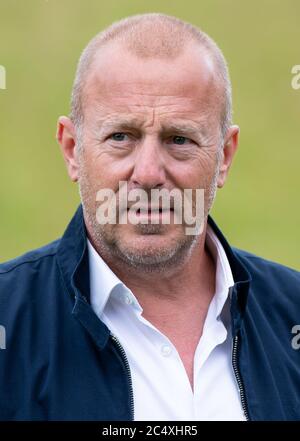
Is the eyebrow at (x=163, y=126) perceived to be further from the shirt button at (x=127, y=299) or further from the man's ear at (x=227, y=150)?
the shirt button at (x=127, y=299)

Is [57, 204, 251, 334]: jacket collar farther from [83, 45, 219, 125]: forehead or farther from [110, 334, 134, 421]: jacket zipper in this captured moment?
[83, 45, 219, 125]: forehead

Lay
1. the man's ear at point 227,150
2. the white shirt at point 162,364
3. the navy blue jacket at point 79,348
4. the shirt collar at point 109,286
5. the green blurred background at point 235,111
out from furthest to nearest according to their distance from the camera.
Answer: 1. the green blurred background at point 235,111
2. the man's ear at point 227,150
3. the shirt collar at point 109,286
4. the white shirt at point 162,364
5. the navy blue jacket at point 79,348

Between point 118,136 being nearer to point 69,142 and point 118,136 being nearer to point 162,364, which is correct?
point 69,142

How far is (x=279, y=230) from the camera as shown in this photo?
963cm

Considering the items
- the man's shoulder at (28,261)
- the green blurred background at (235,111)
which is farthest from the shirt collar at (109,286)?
the green blurred background at (235,111)

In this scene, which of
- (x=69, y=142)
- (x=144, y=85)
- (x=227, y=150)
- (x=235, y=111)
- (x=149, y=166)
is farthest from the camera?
(x=235, y=111)

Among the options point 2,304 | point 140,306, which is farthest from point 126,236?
point 2,304

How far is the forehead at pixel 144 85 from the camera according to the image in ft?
12.2

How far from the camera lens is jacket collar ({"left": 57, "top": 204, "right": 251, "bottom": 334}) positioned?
3.63m

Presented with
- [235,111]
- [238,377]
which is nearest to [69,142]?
[238,377]

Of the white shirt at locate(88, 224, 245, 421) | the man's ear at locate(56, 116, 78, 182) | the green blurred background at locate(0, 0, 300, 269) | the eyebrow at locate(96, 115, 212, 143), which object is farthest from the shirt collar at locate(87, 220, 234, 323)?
the green blurred background at locate(0, 0, 300, 269)

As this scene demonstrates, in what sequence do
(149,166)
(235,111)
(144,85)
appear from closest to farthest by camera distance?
(149,166), (144,85), (235,111)

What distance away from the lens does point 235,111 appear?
1102 centimetres

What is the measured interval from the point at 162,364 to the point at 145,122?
2.82 ft
